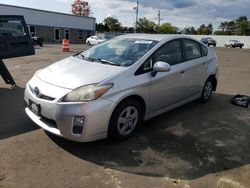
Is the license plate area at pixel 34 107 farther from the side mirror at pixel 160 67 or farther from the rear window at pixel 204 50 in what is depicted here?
the rear window at pixel 204 50

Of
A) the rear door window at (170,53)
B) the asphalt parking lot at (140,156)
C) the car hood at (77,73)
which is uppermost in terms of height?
the rear door window at (170,53)

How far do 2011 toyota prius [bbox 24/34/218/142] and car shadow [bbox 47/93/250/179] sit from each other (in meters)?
0.26

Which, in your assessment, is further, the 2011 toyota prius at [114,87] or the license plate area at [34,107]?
the license plate area at [34,107]

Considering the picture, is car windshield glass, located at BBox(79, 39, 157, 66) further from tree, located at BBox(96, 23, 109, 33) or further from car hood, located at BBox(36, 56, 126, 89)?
tree, located at BBox(96, 23, 109, 33)

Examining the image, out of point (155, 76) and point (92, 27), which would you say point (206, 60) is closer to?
point (155, 76)

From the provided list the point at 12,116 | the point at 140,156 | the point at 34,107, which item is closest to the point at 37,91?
the point at 34,107

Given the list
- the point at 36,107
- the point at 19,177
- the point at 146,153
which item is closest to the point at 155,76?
the point at 146,153

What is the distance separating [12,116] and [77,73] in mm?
1936

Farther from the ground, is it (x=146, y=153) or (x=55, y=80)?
(x=55, y=80)

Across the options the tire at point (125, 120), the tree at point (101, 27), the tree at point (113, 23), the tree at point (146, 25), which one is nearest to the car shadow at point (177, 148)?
the tire at point (125, 120)

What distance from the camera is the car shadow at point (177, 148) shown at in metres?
3.68

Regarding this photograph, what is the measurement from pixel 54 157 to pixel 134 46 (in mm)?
2348

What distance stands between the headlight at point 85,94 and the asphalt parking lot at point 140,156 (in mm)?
773

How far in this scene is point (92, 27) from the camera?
5156 centimetres
